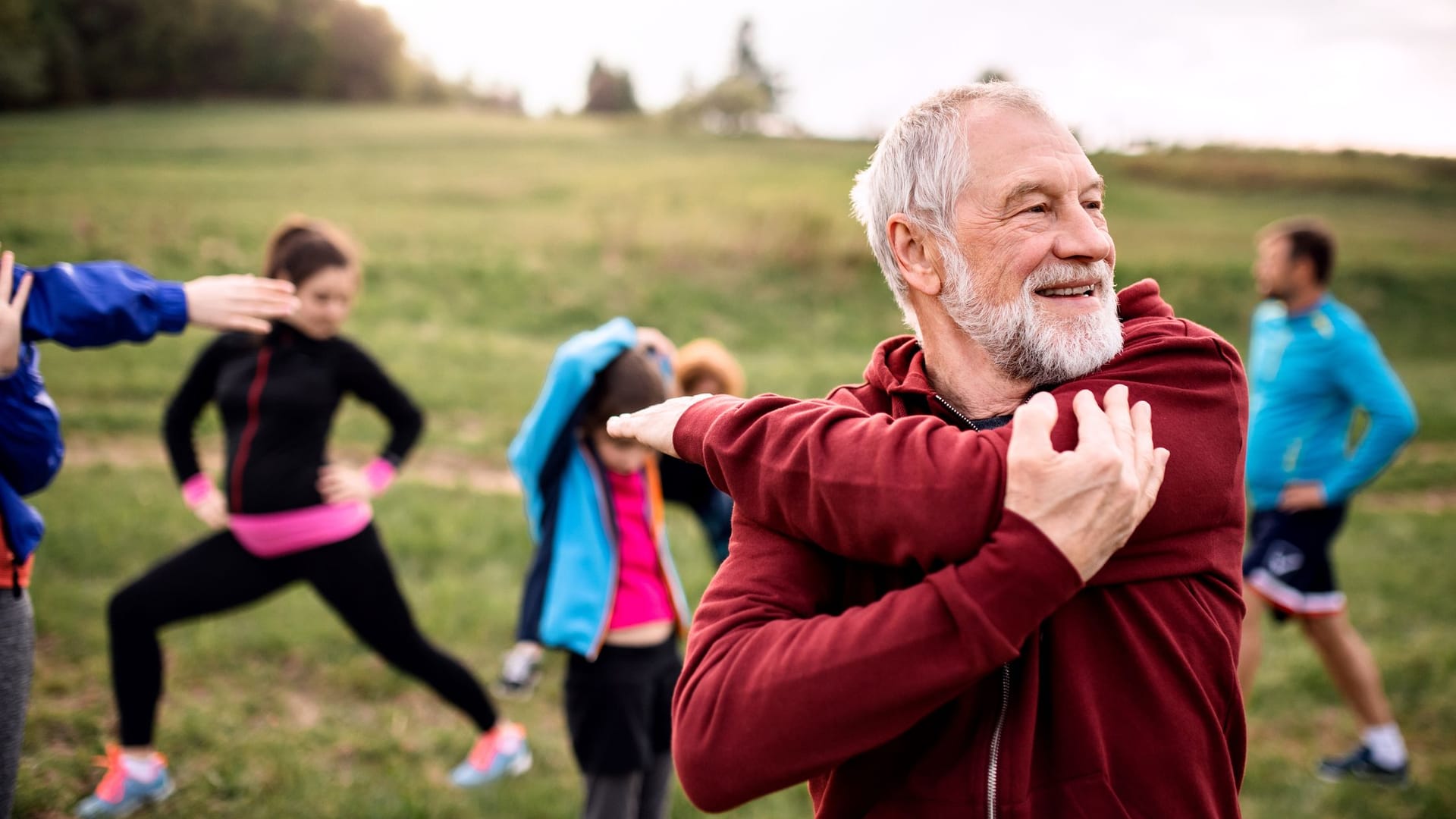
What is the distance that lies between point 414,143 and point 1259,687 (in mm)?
32110

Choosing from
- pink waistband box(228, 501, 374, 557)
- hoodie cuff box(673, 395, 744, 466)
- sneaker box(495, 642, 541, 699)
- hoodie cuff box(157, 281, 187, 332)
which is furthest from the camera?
pink waistband box(228, 501, 374, 557)

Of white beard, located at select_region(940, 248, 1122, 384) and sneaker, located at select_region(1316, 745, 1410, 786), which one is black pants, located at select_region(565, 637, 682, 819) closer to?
white beard, located at select_region(940, 248, 1122, 384)

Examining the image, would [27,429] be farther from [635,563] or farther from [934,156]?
[934,156]

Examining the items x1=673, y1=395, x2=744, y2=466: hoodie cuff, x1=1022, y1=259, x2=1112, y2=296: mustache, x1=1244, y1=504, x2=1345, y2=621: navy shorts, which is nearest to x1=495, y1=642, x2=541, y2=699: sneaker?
x1=673, y1=395, x2=744, y2=466: hoodie cuff

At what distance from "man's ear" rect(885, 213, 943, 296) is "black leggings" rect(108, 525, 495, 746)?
3179 mm

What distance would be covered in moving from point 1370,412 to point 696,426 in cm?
472

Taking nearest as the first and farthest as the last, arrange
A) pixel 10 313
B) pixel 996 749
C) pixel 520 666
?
pixel 996 749 → pixel 10 313 → pixel 520 666

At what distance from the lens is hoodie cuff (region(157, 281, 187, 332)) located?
99.7 inches

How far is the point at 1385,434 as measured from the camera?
4.81 m

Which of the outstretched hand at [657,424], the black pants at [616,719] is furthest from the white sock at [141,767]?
the outstretched hand at [657,424]

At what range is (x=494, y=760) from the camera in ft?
14.3

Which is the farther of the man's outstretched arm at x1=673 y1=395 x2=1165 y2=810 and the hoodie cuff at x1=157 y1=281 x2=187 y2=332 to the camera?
the hoodie cuff at x1=157 y1=281 x2=187 y2=332

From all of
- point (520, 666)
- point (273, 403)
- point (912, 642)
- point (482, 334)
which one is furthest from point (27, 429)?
point (482, 334)

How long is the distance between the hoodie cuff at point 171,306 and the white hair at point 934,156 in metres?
1.92
